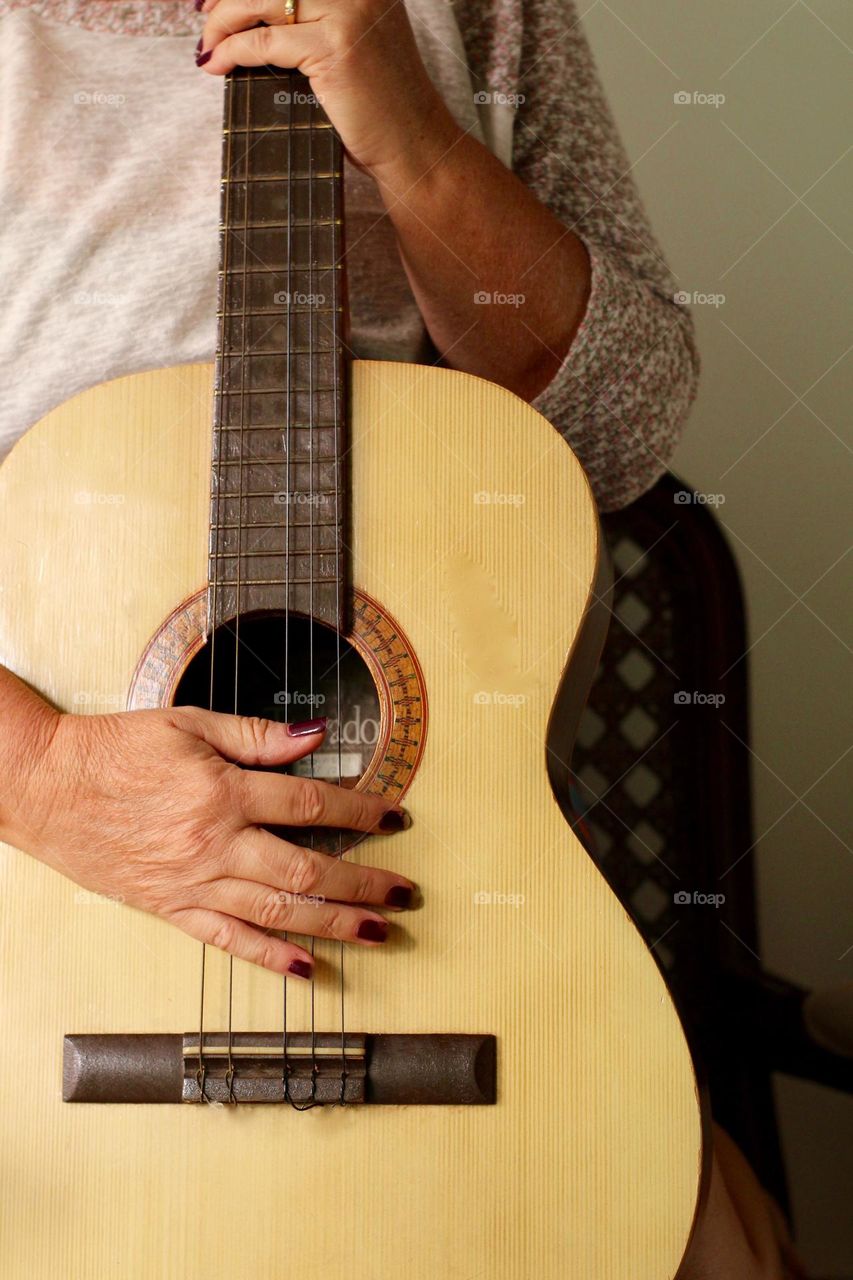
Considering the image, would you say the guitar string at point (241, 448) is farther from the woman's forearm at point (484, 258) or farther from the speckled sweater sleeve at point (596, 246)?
the speckled sweater sleeve at point (596, 246)

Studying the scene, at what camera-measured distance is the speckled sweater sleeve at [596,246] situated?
0.94m

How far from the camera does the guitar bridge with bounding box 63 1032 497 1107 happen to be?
0.63 m

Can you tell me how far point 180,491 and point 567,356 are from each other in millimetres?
373

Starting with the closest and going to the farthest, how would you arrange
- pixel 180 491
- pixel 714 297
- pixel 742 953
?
pixel 180 491 < pixel 742 953 < pixel 714 297

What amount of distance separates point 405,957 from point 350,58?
2.11 ft

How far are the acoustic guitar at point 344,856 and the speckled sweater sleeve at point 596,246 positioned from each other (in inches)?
9.0

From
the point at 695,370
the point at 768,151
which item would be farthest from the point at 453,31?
the point at 768,151

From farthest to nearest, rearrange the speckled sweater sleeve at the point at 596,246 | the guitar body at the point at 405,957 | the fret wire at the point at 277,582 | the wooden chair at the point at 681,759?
1. the wooden chair at the point at 681,759
2. the speckled sweater sleeve at the point at 596,246
3. the fret wire at the point at 277,582
4. the guitar body at the point at 405,957

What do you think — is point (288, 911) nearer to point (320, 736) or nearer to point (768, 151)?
point (320, 736)

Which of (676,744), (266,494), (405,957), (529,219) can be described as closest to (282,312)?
(266,494)

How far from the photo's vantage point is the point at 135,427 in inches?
29.9

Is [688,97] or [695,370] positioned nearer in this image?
[695,370]

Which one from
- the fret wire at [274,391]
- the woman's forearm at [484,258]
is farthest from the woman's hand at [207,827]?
the woman's forearm at [484,258]

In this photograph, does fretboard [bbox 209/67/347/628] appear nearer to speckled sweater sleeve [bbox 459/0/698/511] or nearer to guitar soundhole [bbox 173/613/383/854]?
guitar soundhole [bbox 173/613/383/854]
